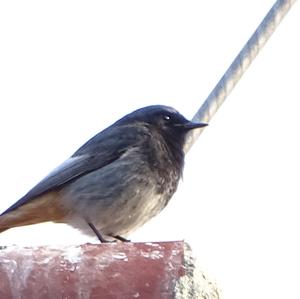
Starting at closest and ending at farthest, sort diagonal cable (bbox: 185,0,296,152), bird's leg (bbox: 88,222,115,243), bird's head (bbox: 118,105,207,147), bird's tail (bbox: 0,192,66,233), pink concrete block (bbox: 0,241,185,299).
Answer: pink concrete block (bbox: 0,241,185,299) → diagonal cable (bbox: 185,0,296,152) → bird's leg (bbox: 88,222,115,243) → bird's tail (bbox: 0,192,66,233) → bird's head (bbox: 118,105,207,147)

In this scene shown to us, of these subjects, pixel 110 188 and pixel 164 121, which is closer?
pixel 110 188

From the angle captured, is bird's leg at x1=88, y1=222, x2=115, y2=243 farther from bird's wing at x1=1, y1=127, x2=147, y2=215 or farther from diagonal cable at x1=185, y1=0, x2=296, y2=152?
diagonal cable at x1=185, y1=0, x2=296, y2=152

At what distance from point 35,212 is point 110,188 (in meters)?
0.61

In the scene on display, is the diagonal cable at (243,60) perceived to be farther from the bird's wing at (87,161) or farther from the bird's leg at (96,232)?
the bird's wing at (87,161)

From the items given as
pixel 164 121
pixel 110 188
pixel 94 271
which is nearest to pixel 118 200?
pixel 110 188

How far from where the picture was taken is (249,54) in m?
4.89

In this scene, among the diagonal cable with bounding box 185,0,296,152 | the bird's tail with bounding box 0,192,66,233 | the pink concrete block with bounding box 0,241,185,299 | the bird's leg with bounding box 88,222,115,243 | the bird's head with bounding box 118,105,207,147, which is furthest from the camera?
the bird's head with bounding box 118,105,207,147

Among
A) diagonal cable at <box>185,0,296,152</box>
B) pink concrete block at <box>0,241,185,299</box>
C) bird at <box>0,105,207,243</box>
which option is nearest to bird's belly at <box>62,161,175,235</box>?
bird at <box>0,105,207,243</box>

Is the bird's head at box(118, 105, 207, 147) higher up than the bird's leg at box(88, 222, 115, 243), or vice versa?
the bird's head at box(118, 105, 207, 147)

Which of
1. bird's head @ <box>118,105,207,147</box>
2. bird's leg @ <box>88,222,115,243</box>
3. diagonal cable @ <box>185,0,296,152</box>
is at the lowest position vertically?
bird's leg @ <box>88,222,115,243</box>

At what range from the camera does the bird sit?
6.40 meters

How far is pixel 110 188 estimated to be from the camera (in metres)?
6.42

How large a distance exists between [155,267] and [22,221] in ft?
12.0

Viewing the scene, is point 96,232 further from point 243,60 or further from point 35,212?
point 243,60
